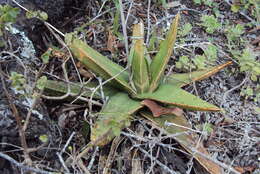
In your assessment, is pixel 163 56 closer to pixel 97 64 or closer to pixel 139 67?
pixel 139 67

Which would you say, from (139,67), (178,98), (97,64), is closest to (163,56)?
(139,67)

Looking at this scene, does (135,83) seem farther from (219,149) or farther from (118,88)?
(219,149)

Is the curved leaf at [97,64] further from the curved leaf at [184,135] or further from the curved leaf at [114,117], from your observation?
the curved leaf at [184,135]

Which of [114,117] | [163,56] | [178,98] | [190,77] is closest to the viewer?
[114,117]

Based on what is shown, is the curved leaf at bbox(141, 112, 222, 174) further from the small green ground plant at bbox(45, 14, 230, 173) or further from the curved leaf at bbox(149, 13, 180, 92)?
the curved leaf at bbox(149, 13, 180, 92)

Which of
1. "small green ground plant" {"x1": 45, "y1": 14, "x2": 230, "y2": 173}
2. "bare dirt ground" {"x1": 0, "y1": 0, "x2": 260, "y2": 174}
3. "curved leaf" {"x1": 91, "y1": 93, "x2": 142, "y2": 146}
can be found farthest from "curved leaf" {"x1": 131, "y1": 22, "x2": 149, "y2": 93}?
"bare dirt ground" {"x1": 0, "y1": 0, "x2": 260, "y2": 174}

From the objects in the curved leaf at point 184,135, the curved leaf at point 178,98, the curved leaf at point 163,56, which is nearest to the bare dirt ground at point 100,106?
the curved leaf at point 184,135
